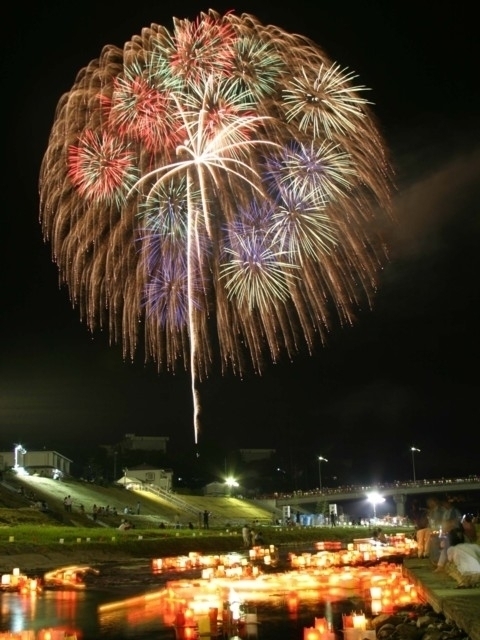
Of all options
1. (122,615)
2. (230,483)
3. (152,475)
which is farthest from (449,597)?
(230,483)

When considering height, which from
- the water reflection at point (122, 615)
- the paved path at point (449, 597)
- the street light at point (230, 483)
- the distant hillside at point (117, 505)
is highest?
the street light at point (230, 483)

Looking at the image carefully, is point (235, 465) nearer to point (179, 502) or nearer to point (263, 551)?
point (179, 502)

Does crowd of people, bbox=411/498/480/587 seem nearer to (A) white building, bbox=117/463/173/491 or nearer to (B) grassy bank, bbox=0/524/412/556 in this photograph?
(B) grassy bank, bbox=0/524/412/556

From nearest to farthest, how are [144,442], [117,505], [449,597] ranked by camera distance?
[449,597], [117,505], [144,442]

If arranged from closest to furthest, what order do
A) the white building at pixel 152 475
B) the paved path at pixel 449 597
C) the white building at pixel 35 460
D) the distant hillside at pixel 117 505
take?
1. the paved path at pixel 449 597
2. the distant hillside at pixel 117 505
3. the white building at pixel 35 460
4. the white building at pixel 152 475

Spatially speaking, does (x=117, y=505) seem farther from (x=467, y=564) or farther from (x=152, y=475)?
(x=467, y=564)

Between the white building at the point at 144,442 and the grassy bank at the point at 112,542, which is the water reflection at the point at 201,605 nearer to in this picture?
the grassy bank at the point at 112,542

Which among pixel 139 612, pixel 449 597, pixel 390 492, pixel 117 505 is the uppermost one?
pixel 390 492

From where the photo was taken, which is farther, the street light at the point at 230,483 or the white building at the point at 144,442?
the white building at the point at 144,442

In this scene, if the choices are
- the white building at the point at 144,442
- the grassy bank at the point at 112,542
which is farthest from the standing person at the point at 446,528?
the white building at the point at 144,442

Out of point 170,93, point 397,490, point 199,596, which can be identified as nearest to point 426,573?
point 199,596

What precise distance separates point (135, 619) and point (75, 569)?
35.6ft

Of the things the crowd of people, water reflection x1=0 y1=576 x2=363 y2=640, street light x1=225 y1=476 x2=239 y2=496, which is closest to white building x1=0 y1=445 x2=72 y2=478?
street light x1=225 y1=476 x2=239 y2=496

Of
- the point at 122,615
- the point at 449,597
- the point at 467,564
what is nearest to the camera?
the point at 449,597
